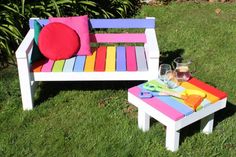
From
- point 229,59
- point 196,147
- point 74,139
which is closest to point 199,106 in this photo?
point 196,147

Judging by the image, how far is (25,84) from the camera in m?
4.12

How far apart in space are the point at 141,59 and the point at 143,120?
79 centimetres

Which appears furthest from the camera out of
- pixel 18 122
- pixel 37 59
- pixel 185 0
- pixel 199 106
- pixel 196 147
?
pixel 185 0

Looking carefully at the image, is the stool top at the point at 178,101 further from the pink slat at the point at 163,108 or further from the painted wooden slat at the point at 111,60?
the painted wooden slat at the point at 111,60

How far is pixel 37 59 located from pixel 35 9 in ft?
5.12

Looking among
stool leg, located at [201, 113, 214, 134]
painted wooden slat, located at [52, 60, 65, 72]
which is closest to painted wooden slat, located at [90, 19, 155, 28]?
painted wooden slat, located at [52, 60, 65, 72]

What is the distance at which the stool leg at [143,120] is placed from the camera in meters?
3.78

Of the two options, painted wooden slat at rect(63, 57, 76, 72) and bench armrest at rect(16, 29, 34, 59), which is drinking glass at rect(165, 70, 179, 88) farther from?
bench armrest at rect(16, 29, 34, 59)

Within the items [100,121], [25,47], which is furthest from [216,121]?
[25,47]

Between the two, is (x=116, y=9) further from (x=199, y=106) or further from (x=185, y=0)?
(x=199, y=106)

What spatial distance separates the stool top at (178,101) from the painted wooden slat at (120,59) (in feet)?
1.61

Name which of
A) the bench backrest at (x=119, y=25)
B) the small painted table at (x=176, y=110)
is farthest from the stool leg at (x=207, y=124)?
the bench backrest at (x=119, y=25)

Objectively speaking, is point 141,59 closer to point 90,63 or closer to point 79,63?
point 90,63

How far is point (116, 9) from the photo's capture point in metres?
6.59
